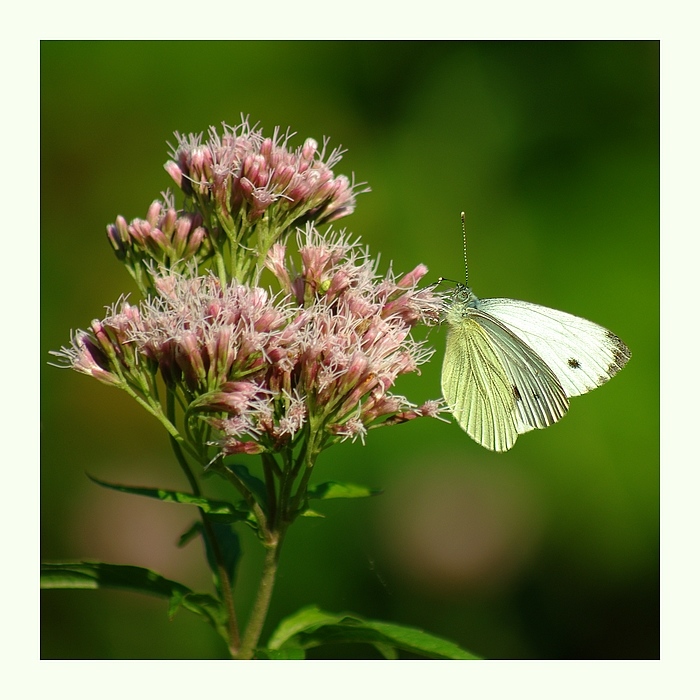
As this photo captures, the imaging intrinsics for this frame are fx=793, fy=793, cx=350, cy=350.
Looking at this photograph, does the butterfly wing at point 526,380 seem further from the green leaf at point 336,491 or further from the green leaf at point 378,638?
the green leaf at point 378,638

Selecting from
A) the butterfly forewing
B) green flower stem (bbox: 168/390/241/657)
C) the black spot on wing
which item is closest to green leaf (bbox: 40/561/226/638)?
green flower stem (bbox: 168/390/241/657)

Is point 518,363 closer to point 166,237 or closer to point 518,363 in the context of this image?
point 518,363

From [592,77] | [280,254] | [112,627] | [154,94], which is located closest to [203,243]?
[280,254]

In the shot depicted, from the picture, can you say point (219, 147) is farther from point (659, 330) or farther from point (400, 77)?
point (659, 330)

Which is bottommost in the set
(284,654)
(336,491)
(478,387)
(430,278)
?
(284,654)

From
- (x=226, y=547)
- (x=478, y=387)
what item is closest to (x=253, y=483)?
(x=226, y=547)

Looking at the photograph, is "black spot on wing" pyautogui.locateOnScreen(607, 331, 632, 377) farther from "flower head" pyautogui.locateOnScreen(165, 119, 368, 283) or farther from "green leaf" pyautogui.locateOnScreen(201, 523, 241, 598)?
"green leaf" pyautogui.locateOnScreen(201, 523, 241, 598)
